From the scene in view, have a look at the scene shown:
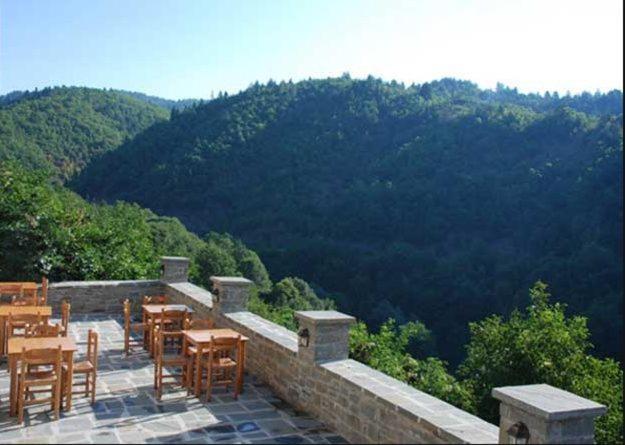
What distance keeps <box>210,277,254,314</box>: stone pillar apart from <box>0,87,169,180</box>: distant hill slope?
112 ft

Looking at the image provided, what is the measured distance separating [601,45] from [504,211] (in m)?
57.1

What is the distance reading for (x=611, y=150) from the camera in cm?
5297

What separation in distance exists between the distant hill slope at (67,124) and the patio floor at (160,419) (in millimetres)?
35432

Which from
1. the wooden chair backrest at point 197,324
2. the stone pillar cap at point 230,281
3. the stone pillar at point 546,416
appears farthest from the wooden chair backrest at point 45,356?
the stone pillar at point 546,416

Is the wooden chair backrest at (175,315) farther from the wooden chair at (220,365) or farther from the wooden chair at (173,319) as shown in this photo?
the wooden chair at (220,365)

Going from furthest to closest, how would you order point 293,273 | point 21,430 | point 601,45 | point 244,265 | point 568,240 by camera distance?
1. point 293,273
2. point 568,240
3. point 244,265
4. point 21,430
5. point 601,45

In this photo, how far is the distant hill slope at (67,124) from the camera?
1788 inches

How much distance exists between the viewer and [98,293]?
10602 millimetres

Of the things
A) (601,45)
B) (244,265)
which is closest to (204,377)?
(601,45)

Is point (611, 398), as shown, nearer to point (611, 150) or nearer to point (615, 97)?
point (611, 150)

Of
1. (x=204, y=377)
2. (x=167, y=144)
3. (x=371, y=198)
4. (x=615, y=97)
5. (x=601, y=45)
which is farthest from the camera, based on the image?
(x=615, y=97)

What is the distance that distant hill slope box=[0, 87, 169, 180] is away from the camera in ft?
149

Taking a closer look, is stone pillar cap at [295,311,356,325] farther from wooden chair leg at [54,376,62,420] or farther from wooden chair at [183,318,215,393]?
wooden chair leg at [54,376,62,420]

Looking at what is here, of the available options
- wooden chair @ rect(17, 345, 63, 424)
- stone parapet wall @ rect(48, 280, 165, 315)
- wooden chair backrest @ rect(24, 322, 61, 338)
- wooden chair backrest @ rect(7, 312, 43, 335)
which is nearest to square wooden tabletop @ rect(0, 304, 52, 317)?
wooden chair backrest @ rect(7, 312, 43, 335)
